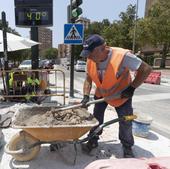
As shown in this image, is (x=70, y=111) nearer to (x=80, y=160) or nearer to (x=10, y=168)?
(x=80, y=160)

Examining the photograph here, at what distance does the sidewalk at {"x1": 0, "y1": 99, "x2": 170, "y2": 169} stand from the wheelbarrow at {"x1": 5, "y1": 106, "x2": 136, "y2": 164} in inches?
6.9

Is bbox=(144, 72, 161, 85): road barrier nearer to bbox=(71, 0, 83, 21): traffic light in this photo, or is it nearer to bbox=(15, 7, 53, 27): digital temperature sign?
bbox=(15, 7, 53, 27): digital temperature sign

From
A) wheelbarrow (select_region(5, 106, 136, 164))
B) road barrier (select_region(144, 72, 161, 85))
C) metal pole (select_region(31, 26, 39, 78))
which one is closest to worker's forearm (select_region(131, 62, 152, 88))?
wheelbarrow (select_region(5, 106, 136, 164))

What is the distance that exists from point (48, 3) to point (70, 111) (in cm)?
674

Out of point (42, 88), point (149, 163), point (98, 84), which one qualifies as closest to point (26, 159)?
point (98, 84)

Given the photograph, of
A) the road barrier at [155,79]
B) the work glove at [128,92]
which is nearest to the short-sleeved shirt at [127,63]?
the work glove at [128,92]

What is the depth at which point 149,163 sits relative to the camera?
191 cm

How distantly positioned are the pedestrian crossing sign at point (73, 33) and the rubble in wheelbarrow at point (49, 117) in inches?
192

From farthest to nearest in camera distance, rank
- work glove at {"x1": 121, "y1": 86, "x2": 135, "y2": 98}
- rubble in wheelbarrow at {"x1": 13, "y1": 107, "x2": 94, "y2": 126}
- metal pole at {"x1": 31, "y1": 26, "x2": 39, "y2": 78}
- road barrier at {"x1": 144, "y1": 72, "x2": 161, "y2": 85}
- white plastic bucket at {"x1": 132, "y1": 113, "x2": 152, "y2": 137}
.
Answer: road barrier at {"x1": 144, "y1": 72, "x2": 161, "y2": 85} → metal pole at {"x1": 31, "y1": 26, "x2": 39, "y2": 78} → white plastic bucket at {"x1": 132, "y1": 113, "x2": 152, "y2": 137} → rubble in wheelbarrow at {"x1": 13, "y1": 107, "x2": 94, "y2": 126} → work glove at {"x1": 121, "y1": 86, "x2": 135, "y2": 98}

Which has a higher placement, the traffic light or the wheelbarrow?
the traffic light

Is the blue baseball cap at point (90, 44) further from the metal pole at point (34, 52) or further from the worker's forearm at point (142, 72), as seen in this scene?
the metal pole at point (34, 52)

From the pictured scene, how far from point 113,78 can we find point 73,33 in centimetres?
538

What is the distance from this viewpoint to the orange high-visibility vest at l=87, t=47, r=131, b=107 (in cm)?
387

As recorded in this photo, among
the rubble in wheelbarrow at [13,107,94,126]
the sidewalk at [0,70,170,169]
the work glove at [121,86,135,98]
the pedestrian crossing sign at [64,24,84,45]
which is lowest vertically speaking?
the sidewalk at [0,70,170,169]
